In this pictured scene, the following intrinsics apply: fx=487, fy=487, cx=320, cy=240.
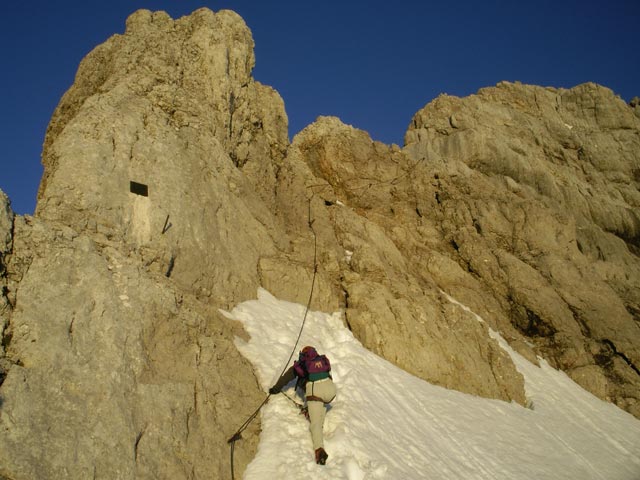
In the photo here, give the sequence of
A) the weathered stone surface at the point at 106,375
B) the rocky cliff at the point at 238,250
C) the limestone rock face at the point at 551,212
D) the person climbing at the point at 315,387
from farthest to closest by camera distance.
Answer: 1. the limestone rock face at the point at 551,212
2. the person climbing at the point at 315,387
3. the rocky cliff at the point at 238,250
4. the weathered stone surface at the point at 106,375

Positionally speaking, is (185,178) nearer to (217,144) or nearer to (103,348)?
(217,144)

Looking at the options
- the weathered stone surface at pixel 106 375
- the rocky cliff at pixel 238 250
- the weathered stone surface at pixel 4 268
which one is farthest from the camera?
the rocky cliff at pixel 238 250

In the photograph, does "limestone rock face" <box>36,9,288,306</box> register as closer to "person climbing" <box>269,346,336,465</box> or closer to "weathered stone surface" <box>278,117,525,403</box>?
"weathered stone surface" <box>278,117,525,403</box>

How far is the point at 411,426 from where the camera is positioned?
13.4m

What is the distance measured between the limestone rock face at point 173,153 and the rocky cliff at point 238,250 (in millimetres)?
77

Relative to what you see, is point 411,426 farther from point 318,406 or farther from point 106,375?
point 106,375

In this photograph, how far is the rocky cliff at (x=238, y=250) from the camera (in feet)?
26.1

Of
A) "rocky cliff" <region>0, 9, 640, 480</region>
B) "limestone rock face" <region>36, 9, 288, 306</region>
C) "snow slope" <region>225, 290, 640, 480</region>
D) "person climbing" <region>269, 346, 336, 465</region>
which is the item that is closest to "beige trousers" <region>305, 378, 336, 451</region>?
"person climbing" <region>269, 346, 336, 465</region>

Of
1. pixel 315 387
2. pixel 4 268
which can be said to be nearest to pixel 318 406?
pixel 315 387

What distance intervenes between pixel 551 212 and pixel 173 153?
24.6 meters

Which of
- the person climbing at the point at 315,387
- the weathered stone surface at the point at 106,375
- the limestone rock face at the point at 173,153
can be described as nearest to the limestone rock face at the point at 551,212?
the limestone rock face at the point at 173,153

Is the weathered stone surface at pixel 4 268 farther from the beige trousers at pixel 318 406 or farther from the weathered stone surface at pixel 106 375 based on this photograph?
the beige trousers at pixel 318 406

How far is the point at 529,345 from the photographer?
959 inches

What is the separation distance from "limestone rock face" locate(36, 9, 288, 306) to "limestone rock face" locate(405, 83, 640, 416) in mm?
12970
